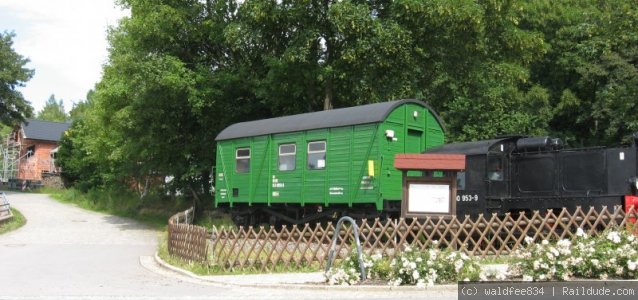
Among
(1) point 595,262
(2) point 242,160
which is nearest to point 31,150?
(2) point 242,160

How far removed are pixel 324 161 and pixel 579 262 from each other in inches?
372

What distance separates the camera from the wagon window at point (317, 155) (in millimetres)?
17808

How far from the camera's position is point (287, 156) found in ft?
61.8

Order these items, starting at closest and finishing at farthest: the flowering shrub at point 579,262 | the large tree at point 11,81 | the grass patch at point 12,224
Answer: the flowering shrub at point 579,262 < the grass patch at point 12,224 < the large tree at point 11,81

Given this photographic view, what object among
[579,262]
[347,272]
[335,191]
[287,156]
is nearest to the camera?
[579,262]

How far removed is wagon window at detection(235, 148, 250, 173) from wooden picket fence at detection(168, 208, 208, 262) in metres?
5.90

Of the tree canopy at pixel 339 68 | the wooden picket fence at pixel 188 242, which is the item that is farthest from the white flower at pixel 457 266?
the tree canopy at pixel 339 68

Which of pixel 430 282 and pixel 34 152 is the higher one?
pixel 34 152

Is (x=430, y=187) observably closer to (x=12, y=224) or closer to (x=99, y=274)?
(x=99, y=274)

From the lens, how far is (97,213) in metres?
33.6

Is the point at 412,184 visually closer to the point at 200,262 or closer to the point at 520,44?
the point at 200,262

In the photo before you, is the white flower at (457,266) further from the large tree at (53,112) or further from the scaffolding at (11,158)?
the large tree at (53,112)

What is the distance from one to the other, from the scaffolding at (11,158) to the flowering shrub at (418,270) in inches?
2785

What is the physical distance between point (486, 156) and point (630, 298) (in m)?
8.19
